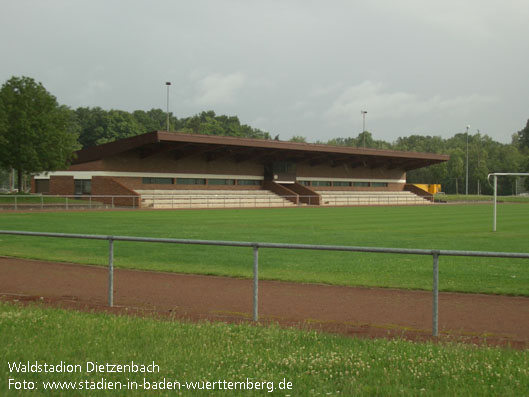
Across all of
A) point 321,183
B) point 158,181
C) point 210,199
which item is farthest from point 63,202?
point 321,183

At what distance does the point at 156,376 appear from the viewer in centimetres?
510

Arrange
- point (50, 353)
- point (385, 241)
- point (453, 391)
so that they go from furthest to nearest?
point (385, 241), point (50, 353), point (453, 391)

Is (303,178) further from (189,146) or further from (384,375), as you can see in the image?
(384,375)

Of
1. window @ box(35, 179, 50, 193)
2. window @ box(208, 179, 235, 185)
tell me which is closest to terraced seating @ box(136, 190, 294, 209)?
window @ box(208, 179, 235, 185)

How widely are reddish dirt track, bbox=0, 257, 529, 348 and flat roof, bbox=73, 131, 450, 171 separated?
39.4m

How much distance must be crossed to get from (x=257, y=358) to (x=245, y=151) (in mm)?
56212

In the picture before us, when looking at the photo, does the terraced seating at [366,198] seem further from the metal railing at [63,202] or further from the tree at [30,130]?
the tree at [30,130]

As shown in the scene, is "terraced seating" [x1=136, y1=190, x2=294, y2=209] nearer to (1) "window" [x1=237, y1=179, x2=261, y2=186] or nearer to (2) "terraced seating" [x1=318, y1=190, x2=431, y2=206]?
(1) "window" [x1=237, y1=179, x2=261, y2=186]

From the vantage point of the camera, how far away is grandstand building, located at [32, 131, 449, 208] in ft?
173

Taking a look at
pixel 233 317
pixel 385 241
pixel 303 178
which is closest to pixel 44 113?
pixel 303 178

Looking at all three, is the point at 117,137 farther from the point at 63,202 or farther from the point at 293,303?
the point at 293,303

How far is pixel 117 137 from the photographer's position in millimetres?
104812

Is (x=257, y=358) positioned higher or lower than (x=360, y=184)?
lower

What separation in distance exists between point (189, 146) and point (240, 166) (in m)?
10.8
